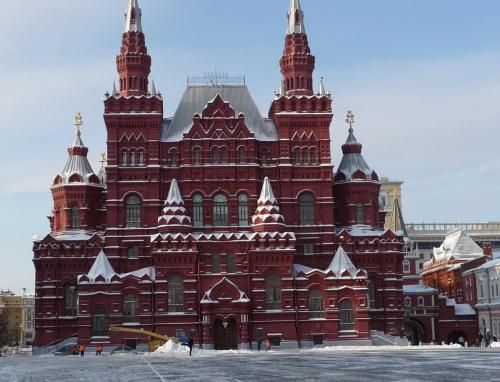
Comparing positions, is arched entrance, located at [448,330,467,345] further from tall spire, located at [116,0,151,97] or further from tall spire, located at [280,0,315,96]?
tall spire, located at [116,0,151,97]

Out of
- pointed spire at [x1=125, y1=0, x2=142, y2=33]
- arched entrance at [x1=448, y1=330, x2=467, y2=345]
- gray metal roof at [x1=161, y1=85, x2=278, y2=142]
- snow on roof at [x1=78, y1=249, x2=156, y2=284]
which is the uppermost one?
pointed spire at [x1=125, y1=0, x2=142, y2=33]

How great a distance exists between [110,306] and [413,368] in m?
42.9

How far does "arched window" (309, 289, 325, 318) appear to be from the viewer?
72.6 metres

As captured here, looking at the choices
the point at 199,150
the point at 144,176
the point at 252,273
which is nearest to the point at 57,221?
the point at 144,176

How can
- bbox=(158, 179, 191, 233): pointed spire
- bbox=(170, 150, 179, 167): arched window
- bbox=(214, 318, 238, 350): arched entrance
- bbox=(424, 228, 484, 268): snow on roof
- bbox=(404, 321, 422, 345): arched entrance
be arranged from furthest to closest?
1. bbox=(424, 228, 484, 268): snow on roof
2. bbox=(404, 321, 422, 345): arched entrance
3. bbox=(170, 150, 179, 167): arched window
4. bbox=(158, 179, 191, 233): pointed spire
5. bbox=(214, 318, 238, 350): arched entrance

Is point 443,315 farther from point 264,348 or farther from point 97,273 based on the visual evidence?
point 97,273

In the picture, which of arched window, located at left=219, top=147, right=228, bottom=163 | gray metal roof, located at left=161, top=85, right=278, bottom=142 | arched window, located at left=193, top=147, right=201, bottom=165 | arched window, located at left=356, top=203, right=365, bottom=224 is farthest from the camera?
arched window, located at left=356, top=203, right=365, bottom=224

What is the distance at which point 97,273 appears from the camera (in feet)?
234

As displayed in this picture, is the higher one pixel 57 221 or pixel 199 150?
pixel 199 150

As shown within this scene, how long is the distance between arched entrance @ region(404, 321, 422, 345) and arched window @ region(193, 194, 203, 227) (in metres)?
34.1

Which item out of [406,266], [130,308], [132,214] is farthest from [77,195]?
[406,266]

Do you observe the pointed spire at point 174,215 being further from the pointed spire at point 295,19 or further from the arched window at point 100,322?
the pointed spire at point 295,19

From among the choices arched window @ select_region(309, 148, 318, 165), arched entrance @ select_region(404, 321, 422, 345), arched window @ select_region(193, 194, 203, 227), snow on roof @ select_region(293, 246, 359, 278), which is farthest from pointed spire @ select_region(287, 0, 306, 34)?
arched entrance @ select_region(404, 321, 422, 345)

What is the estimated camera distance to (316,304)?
239ft
